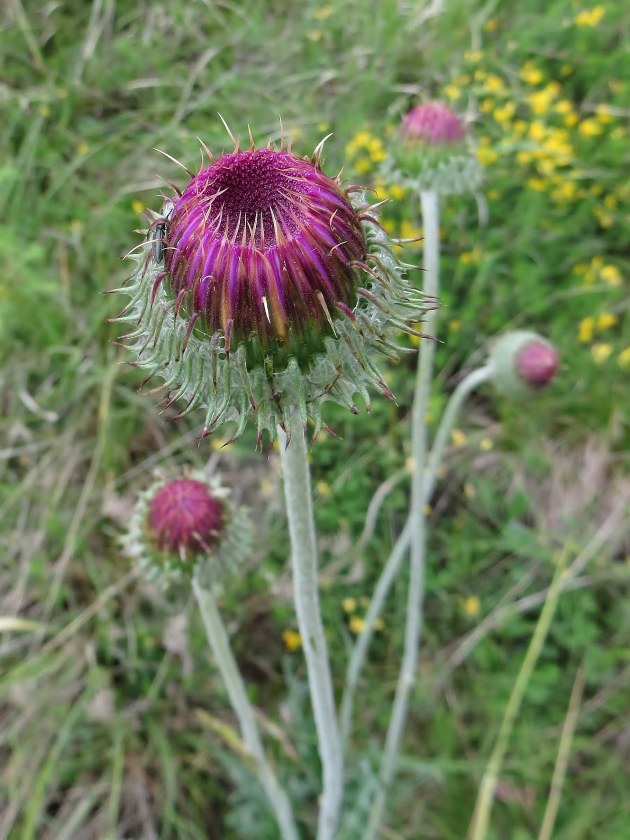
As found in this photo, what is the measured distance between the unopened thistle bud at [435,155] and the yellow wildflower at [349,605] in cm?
195

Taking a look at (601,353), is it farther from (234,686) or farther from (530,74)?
(234,686)

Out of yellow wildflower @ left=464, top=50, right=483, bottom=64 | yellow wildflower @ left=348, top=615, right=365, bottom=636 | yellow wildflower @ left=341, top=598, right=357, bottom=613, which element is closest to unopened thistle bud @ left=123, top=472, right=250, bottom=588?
yellow wildflower @ left=341, top=598, right=357, bottom=613

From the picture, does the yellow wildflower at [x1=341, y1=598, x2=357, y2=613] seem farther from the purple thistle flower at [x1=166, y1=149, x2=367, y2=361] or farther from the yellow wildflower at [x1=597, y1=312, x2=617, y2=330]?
the purple thistle flower at [x1=166, y1=149, x2=367, y2=361]

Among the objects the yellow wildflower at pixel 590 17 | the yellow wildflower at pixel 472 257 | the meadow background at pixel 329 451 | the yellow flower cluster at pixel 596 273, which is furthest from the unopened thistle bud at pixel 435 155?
the yellow wildflower at pixel 590 17

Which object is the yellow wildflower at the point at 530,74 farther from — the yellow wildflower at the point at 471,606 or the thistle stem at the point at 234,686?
the thistle stem at the point at 234,686

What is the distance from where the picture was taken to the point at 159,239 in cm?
150

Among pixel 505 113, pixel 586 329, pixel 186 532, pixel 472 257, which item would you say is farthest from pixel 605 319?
pixel 186 532

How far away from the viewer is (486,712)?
353 cm

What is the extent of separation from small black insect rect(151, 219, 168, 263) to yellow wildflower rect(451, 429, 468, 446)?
258cm

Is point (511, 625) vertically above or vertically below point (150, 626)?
below

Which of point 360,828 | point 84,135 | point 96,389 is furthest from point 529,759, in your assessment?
point 84,135

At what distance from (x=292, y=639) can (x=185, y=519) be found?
4.87 ft

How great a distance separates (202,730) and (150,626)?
565mm

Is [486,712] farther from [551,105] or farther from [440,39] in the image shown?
[440,39]
